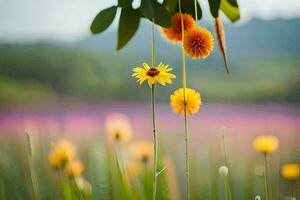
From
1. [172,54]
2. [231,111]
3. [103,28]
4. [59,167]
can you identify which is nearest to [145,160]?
[59,167]

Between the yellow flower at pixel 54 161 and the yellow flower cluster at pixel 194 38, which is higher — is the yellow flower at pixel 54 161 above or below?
below

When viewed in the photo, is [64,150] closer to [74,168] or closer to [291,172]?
[74,168]

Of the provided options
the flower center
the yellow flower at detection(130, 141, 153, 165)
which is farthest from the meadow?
the flower center

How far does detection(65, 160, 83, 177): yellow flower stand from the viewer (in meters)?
0.62

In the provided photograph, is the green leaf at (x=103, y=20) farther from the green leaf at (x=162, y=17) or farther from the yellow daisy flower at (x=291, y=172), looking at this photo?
the yellow daisy flower at (x=291, y=172)

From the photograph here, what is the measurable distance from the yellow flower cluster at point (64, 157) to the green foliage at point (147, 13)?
178 millimetres

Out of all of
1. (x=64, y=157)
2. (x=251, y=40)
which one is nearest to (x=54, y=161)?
(x=64, y=157)

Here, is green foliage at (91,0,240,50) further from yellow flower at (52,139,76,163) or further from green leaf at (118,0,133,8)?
yellow flower at (52,139,76,163)

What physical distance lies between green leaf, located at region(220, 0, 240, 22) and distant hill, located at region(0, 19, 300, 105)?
0.47 metres

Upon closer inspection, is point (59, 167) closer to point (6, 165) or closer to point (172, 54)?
point (6, 165)

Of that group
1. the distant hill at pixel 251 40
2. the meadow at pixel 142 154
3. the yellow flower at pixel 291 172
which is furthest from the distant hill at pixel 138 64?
the yellow flower at pixel 291 172

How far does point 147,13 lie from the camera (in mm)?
490

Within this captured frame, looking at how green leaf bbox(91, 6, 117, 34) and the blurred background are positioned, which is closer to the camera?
green leaf bbox(91, 6, 117, 34)

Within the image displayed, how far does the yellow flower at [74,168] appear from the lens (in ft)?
2.03
